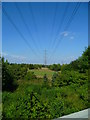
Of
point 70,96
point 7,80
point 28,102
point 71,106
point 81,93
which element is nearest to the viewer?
point 28,102

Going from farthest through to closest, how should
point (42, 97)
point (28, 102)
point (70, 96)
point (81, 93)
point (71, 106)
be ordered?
point (81, 93), point (70, 96), point (71, 106), point (42, 97), point (28, 102)

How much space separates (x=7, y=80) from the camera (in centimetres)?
1697

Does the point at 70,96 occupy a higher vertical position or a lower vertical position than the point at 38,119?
higher

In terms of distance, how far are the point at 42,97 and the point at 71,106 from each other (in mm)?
1103

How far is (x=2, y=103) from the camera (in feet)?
16.0

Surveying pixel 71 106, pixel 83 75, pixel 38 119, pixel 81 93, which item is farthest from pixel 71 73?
→ pixel 38 119

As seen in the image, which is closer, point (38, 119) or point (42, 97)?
point (38, 119)

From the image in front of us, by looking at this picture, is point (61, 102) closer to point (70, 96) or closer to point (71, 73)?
point (70, 96)

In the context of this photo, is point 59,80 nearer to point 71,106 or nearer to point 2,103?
point 71,106

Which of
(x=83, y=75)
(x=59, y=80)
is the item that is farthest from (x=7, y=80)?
(x=83, y=75)

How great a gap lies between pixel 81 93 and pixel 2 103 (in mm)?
3331

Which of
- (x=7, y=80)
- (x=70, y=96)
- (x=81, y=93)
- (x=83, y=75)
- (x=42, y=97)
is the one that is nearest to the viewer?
(x=42, y=97)

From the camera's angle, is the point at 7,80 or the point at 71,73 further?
the point at 7,80

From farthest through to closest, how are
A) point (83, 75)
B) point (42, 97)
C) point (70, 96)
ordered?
1. point (83, 75)
2. point (70, 96)
3. point (42, 97)
